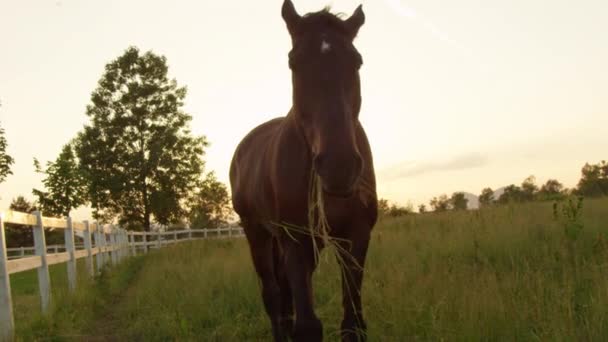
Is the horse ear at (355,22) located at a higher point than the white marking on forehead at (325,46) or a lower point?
higher

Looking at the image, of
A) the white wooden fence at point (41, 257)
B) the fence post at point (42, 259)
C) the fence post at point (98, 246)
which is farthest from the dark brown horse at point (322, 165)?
the fence post at point (98, 246)

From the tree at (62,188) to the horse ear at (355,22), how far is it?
93.9 feet

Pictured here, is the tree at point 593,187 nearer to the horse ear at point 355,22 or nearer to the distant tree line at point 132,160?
the horse ear at point 355,22

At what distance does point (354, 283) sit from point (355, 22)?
1.65m

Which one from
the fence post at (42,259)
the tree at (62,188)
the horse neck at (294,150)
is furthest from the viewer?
the tree at (62,188)

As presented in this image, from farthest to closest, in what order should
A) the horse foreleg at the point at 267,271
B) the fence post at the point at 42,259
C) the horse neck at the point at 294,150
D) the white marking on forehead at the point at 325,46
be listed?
the fence post at the point at 42,259 → the horse foreleg at the point at 267,271 → the horse neck at the point at 294,150 → the white marking on forehead at the point at 325,46

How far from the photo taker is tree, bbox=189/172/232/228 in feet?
104

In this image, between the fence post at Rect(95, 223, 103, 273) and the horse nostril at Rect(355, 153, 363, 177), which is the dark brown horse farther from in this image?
the fence post at Rect(95, 223, 103, 273)

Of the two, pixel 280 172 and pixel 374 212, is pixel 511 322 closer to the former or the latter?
pixel 374 212

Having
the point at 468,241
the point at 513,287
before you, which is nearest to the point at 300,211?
the point at 513,287

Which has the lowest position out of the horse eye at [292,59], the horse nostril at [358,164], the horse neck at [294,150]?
the horse nostril at [358,164]

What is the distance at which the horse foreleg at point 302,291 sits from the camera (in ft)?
9.77

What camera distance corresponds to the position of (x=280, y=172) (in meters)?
3.22

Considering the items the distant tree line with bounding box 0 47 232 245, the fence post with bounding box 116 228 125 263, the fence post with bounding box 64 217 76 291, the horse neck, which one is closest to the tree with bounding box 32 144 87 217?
the distant tree line with bounding box 0 47 232 245
